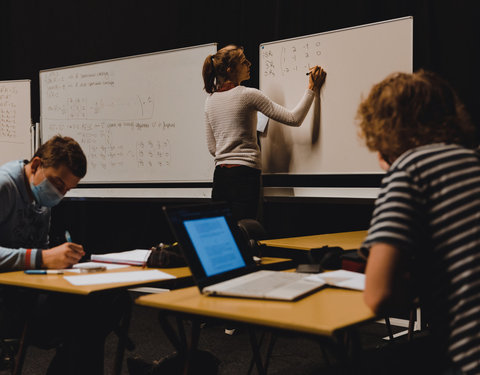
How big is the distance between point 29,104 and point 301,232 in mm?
2710

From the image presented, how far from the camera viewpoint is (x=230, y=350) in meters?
3.12

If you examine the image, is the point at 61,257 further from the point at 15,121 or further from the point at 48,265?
the point at 15,121

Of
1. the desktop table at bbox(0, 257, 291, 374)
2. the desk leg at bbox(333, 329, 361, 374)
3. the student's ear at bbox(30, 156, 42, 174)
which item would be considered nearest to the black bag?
the desktop table at bbox(0, 257, 291, 374)

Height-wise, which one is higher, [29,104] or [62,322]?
[29,104]

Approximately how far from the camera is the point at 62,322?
189cm

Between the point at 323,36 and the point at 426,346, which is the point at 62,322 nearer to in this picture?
the point at 426,346

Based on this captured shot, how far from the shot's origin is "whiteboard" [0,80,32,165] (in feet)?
15.5

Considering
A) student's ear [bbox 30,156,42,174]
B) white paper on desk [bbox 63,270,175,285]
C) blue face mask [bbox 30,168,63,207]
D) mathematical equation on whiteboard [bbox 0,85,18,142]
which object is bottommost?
white paper on desk [bbox 63,270,175,285]

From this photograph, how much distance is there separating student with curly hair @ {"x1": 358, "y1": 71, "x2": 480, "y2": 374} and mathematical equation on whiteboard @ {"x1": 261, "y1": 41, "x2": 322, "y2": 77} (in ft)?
7.23

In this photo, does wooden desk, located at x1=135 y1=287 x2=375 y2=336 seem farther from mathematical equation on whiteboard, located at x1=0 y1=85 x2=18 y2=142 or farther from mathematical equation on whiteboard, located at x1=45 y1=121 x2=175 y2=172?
mathematical equation on whiteboard, located at x1=0 y1=85 x2=18 y2=142

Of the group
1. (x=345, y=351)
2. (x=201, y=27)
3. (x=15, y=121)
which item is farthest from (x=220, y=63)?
(x=15, y=121)

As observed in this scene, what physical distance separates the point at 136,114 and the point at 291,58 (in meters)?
1.41

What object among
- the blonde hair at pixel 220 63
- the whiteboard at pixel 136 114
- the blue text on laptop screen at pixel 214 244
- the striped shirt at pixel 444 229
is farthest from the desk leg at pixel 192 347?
the whiteboard at pixel 136 114

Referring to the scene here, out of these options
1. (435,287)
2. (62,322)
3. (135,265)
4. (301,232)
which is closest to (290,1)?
(301,232)
